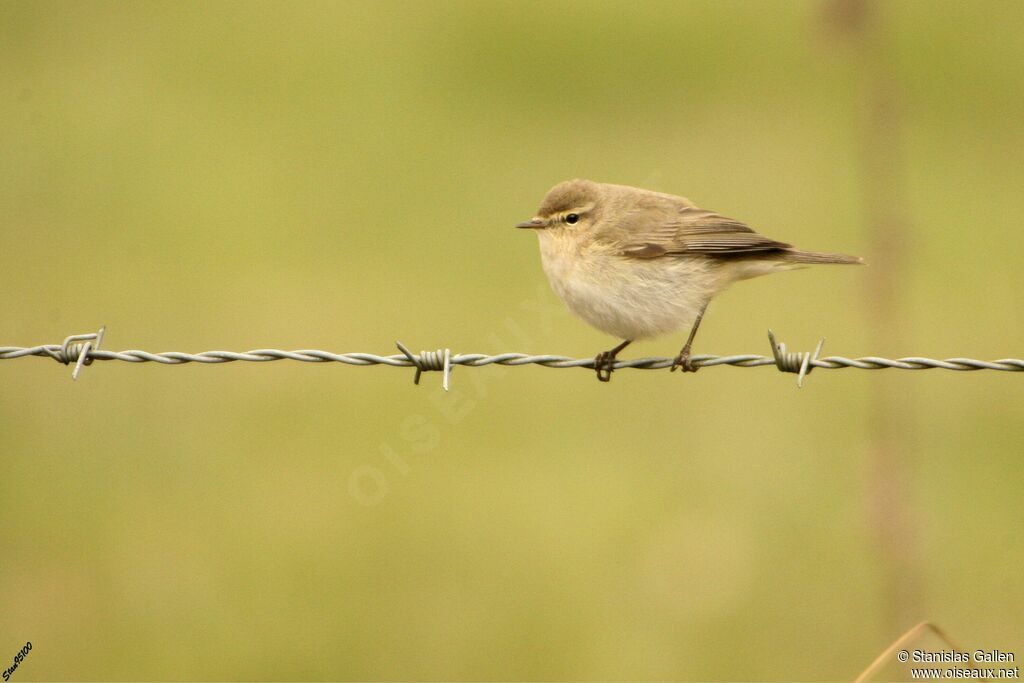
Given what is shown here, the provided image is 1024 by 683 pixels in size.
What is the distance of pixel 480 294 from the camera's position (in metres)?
10.9

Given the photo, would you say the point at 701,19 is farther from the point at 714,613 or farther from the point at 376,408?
the point at 714,613

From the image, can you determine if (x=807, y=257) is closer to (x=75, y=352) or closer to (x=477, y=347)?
(x=75, y=352)

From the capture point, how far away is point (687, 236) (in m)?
6.31

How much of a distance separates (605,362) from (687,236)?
2.90ft

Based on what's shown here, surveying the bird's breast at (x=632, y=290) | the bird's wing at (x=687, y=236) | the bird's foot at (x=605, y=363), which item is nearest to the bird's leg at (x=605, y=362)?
the bird's foot at (x=605, y=363)

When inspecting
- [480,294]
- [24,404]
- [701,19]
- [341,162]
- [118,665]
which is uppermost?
[701,19]

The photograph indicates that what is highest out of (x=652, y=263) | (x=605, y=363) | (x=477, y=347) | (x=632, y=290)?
(x=477, y=347)

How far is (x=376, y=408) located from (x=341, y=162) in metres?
5.29

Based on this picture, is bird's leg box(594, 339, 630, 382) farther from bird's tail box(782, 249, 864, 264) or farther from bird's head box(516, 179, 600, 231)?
bird's tail box(782, 249, 864, 264)

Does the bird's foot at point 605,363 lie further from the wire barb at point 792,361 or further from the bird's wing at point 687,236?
the wire barb at point 792,361

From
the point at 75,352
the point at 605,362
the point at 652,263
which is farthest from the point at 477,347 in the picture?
the point at 75,352

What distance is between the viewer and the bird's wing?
6.18 m

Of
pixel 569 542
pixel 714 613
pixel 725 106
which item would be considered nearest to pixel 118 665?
pixel 569 542

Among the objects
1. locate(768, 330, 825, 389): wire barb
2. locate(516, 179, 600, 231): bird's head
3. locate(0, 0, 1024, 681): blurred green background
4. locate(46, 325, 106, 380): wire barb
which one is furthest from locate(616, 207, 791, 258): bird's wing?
locate(46, 325, 106, 380): wire barb
